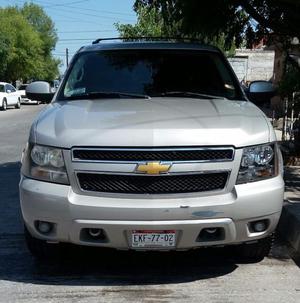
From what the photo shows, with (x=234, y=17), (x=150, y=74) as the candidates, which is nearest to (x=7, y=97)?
(x=234, y=17)

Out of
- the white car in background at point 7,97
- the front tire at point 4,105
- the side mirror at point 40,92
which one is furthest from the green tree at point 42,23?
the side mirror at point 40,92

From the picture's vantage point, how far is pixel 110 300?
4.41 meters

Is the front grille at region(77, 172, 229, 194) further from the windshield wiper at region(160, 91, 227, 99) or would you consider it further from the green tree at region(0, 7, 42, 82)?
the green tree at region(0, 7, 42, 82)

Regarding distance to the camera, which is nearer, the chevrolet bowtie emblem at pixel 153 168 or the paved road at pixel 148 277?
the chevrolet bowtie emblem at pixel 153 168

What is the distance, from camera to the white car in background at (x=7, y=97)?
34531mm

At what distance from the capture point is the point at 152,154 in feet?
14.2

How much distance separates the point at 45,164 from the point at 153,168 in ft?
2.71

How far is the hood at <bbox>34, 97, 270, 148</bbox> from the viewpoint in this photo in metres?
4.36

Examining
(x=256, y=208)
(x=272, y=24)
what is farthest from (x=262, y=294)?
(x=272, y=24)

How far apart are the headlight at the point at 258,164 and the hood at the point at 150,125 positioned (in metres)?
0.08

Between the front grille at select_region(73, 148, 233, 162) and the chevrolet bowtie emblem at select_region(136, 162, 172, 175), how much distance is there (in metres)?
0.04

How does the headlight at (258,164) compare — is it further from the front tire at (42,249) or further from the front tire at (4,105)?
the front tire at (4,105)

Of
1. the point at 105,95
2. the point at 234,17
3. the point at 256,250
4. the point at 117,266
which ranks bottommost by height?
the point at 117,266

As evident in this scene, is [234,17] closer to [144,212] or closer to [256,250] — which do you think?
[256,250]
